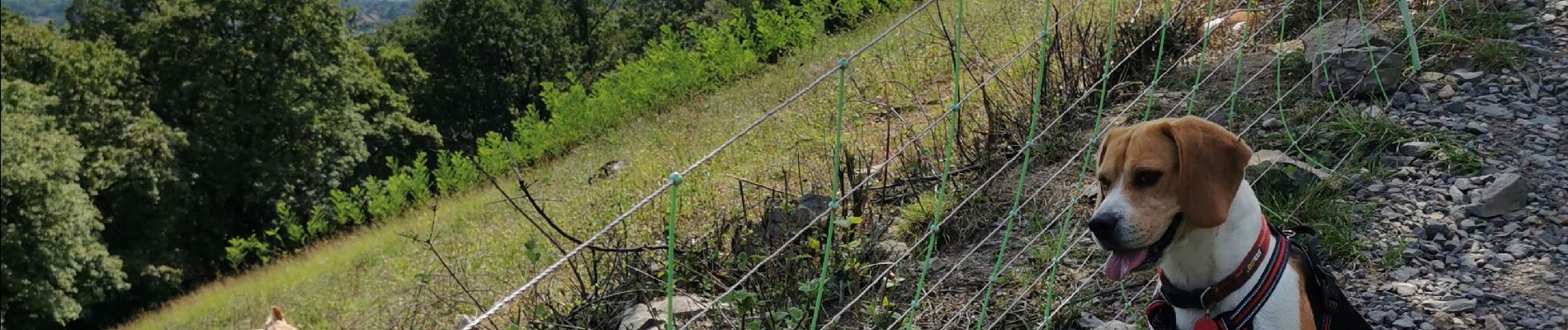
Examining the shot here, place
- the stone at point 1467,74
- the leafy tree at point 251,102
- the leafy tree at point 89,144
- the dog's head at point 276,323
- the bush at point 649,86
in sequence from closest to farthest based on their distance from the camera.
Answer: the stone at point 1467,74, the dog's head at point 276,323, the bush at point 649,86, the leafy tree at point 89,144, the leafy tree at point 251,102

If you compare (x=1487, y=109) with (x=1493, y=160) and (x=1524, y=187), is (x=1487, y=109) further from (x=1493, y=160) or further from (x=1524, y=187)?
(x=1524, y=187)

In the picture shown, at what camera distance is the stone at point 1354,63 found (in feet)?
16.9

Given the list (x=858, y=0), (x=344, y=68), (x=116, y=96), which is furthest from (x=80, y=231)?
(x=858, y=0)

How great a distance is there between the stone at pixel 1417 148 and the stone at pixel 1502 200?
0.41m

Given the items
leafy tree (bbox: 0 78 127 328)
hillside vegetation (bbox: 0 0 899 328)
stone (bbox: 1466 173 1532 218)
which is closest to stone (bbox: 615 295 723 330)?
stone (bbox: 1466 173 1532 218)

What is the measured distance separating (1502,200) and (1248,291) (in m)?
2.01

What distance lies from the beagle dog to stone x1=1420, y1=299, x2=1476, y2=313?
1.15 metres

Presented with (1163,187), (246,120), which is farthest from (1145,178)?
(246,120)

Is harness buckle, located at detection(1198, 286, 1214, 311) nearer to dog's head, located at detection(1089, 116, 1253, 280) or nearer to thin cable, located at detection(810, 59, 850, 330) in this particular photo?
dog's head, located at detection(1089, 116, 1253, 280)

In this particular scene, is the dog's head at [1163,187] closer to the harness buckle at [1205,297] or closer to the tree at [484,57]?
the harness buckle at [1205,297]

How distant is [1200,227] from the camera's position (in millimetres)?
2730

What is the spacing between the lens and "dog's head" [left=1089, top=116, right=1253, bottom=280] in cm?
268

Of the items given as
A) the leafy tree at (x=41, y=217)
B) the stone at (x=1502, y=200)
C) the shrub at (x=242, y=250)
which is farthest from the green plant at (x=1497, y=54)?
the shrub at (x=242, y=250)

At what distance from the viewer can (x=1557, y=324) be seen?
11.7 feet
